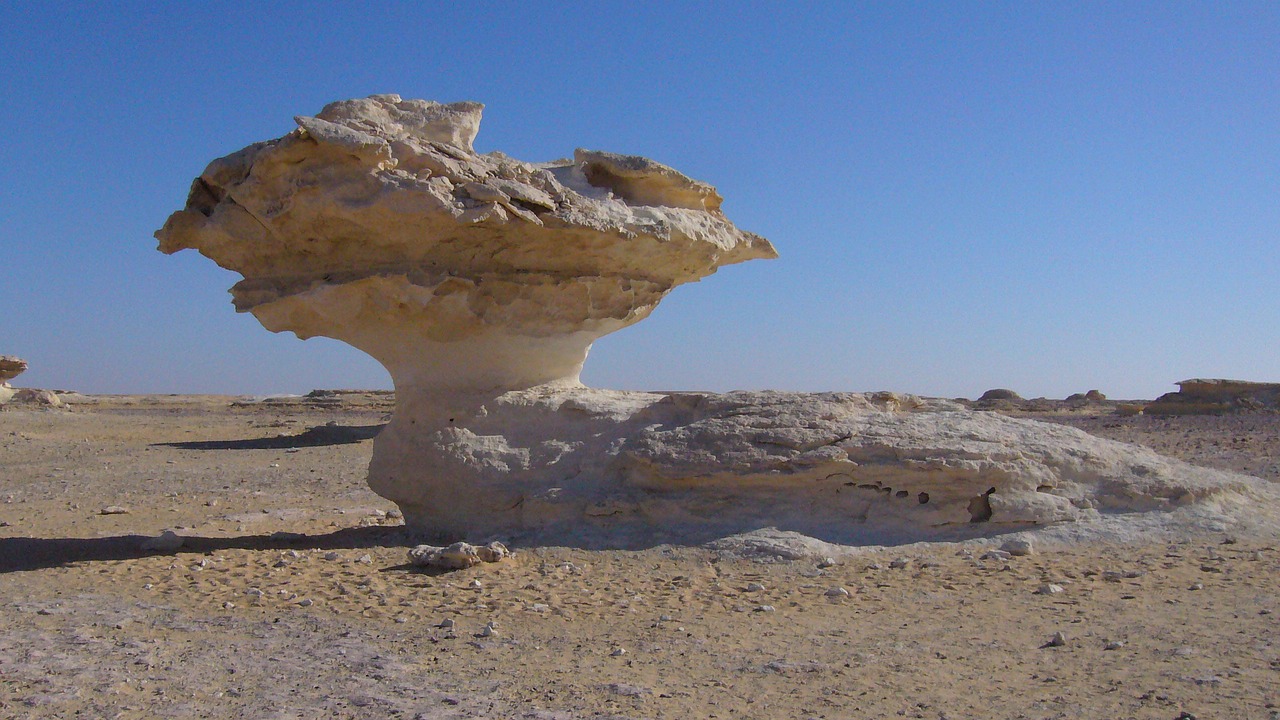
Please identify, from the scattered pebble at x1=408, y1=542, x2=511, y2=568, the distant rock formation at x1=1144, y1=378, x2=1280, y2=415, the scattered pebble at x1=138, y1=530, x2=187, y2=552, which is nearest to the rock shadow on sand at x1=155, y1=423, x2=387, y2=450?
the scattered pebble at x1=138, y1=530, x2=187, y2=552

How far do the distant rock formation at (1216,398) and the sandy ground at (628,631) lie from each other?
2030cm

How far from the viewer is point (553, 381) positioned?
7594mm

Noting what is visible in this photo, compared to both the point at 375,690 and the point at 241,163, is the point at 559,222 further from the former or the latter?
the point at 375,690

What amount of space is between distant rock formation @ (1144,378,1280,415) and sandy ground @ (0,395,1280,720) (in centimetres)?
2030

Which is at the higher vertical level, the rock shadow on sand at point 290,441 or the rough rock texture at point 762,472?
the rough rock texture at point 762,472

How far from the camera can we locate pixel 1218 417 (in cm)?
2194

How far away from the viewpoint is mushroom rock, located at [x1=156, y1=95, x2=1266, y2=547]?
6.23m

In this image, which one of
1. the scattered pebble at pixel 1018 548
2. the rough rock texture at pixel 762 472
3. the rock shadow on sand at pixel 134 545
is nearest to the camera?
the scattered pebble at pixel 1018 548

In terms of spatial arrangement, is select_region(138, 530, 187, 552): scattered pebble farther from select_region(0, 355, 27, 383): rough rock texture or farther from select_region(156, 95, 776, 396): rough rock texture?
select_region(0, 355, 27, 383): rough rock texture

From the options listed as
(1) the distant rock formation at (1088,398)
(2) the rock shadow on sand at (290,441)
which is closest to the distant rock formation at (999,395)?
(1) the distant rock formation at (1088,398)

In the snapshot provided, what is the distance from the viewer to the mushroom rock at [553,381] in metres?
6.23

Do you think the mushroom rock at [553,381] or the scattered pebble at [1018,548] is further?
the mushroom rock at [553,381]

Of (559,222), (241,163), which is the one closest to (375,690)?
(559,222)

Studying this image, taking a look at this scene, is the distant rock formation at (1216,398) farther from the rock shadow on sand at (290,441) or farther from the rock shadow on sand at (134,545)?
the rock shadow on sand at (134,545)
